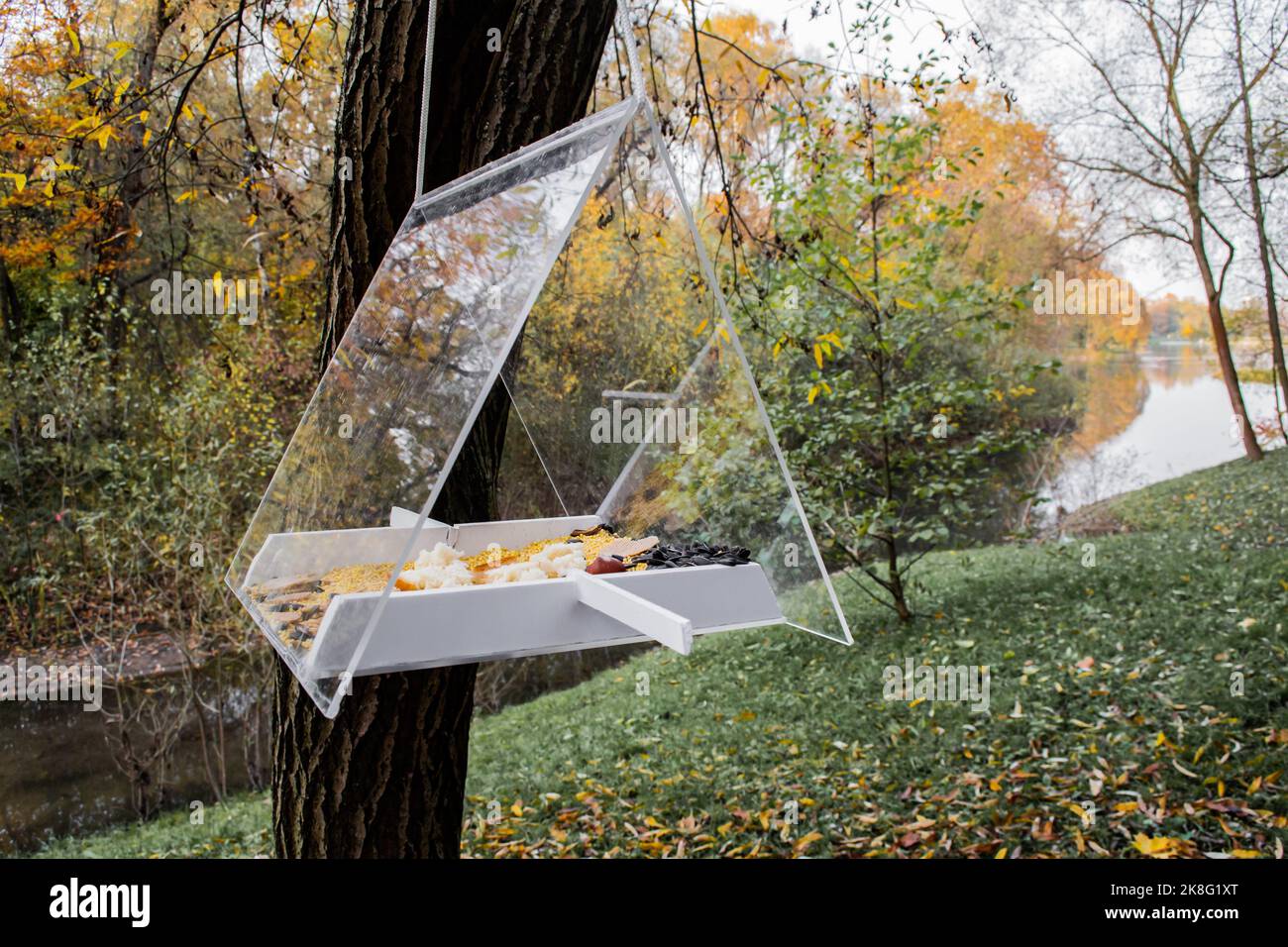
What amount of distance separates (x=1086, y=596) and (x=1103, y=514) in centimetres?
303

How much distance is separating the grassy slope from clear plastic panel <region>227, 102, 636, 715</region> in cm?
217

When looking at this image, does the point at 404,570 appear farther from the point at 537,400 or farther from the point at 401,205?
the point at 401,205

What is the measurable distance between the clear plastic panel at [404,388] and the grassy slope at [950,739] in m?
2.17

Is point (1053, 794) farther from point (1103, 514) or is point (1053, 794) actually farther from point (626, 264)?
point (1103, 514)

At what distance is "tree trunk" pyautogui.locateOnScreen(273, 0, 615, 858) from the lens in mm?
1738

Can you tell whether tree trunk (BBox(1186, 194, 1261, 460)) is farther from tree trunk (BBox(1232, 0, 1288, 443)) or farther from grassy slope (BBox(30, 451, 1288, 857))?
grassy slope (BBox(30, 451, 1288, 857))

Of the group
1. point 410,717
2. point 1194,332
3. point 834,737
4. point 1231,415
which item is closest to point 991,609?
point 834,737

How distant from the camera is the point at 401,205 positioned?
1.79 m

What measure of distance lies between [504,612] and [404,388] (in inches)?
14.0

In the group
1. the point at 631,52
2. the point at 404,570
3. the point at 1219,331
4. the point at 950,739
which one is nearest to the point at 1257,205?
the point at 1219,331

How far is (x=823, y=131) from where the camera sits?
3.19 m

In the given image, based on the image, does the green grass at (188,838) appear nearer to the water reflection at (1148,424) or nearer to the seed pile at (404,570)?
the seed pile at (404,570)

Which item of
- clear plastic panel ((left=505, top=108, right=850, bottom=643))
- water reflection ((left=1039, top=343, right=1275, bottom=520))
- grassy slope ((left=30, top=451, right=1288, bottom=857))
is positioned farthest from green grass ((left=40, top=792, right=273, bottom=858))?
water reflection ((left=1039, top=343, right=1275, bottom=520))

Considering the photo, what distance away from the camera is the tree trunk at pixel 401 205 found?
1738mm
